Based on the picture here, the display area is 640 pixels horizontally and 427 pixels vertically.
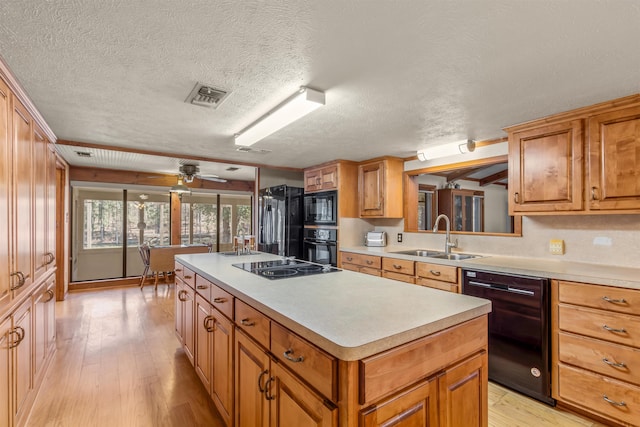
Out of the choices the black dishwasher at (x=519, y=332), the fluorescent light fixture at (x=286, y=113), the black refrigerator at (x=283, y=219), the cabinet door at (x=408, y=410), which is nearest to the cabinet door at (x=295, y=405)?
the cabinet door at (x=408, y=410)

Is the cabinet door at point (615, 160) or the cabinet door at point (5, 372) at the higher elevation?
the cabinet door at point (615, 160)

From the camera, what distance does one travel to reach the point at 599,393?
6.27 ft

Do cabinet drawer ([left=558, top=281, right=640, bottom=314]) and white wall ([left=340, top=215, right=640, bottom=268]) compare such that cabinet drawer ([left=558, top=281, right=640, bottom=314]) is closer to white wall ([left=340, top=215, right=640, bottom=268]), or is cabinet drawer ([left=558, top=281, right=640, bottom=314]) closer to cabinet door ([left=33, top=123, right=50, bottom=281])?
white wall ([left=340, top=215, right=640, bottom=268])

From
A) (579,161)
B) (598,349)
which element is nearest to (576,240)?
(579,161)

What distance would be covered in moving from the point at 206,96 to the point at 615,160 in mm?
2718

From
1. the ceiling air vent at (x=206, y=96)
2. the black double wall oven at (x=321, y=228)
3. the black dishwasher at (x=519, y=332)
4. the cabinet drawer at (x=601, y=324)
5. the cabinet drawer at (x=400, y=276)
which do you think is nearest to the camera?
the cabinet drawer at (x=601, y=324)

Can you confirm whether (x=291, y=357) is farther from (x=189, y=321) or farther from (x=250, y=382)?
(x=189, y=321)

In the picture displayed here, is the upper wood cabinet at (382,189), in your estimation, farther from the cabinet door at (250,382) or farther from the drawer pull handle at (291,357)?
the drawer pull handle at (291,357)

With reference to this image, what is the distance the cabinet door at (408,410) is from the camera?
98 cm

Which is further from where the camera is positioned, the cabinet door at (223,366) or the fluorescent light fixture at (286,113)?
the fluorescent light fixture at (286,113)

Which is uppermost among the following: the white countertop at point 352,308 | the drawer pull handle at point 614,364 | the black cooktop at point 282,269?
the black cooktop at point 282,269

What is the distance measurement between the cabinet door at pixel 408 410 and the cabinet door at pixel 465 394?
0.17 feet

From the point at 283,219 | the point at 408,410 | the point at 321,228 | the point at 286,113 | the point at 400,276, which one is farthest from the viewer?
the point at 283,219

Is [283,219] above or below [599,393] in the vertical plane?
above
